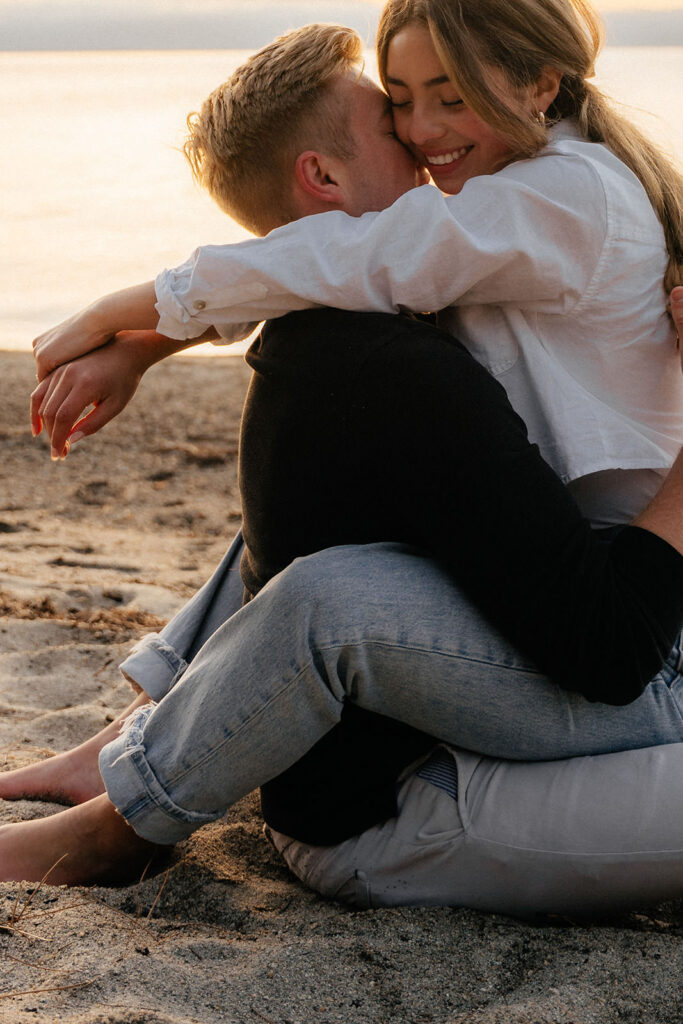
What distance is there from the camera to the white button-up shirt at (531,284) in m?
1.88

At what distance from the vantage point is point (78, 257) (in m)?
9.16

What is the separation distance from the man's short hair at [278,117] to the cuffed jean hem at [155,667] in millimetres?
952

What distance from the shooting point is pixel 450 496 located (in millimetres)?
1748

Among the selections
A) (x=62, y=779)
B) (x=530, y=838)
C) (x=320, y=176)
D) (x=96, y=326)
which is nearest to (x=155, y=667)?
(x=62, y=779)

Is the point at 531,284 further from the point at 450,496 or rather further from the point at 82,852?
the point at 82,852

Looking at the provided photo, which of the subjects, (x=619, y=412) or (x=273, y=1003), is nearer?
(x=273, y=1003)

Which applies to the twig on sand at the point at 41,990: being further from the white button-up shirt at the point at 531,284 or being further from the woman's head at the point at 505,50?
the woman's head at the point at 505,50

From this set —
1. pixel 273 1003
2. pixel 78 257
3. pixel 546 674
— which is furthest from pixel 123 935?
pixel 78 257

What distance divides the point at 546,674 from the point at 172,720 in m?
0.63

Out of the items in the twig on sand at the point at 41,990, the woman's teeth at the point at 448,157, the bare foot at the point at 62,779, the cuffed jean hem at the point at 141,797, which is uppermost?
the woman's teeth at the point at 448,157

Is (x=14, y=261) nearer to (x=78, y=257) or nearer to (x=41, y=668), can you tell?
(x=78, y=257)

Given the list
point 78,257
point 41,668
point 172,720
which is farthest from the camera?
point 78,257

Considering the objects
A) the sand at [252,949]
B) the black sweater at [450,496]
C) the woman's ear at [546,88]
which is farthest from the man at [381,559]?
the woman's ear at [546,88]

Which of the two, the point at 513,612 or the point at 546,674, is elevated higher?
the point at 513,612
